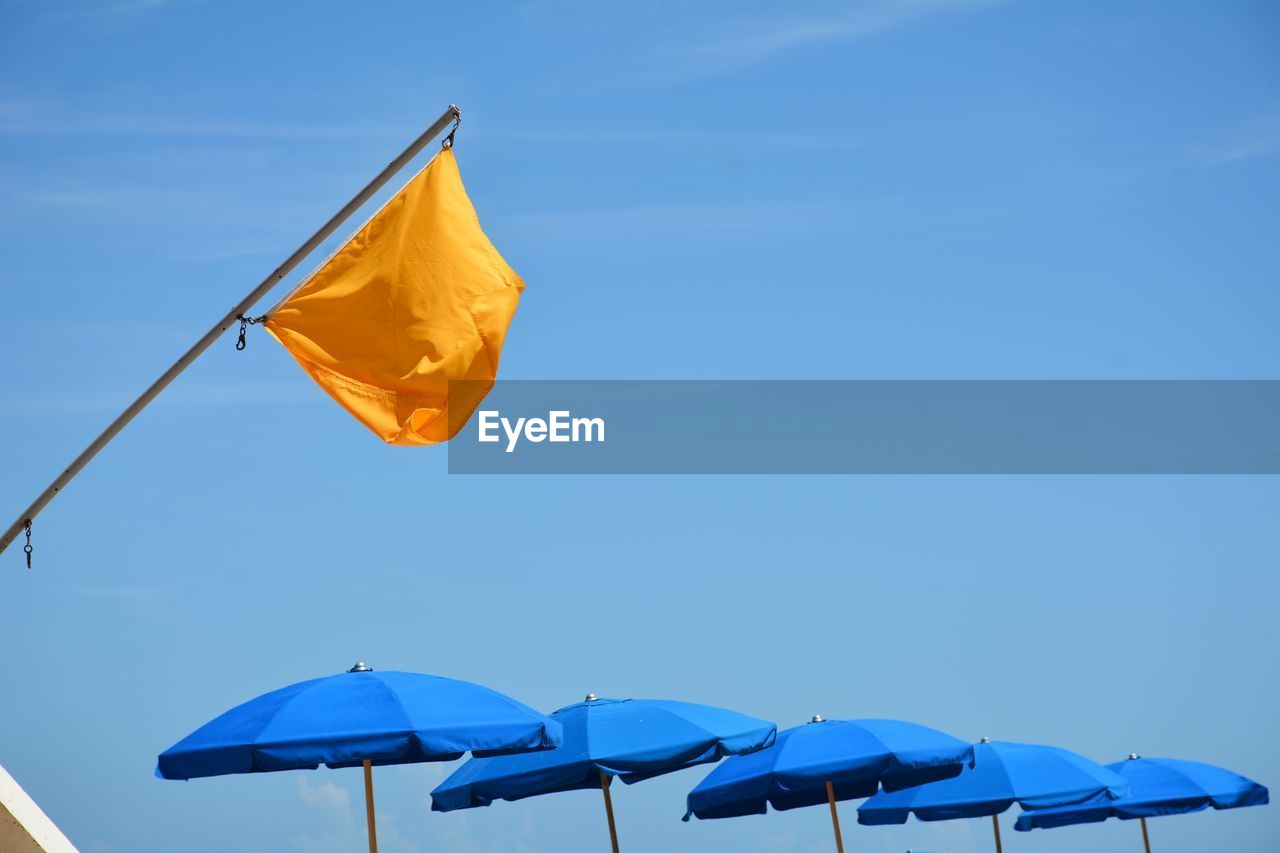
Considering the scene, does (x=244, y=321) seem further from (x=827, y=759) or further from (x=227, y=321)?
(x=827, y=759)

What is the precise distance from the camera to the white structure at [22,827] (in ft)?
23.5

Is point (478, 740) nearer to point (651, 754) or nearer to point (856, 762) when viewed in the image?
point (651, 754)

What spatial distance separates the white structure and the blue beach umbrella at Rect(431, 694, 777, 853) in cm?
390

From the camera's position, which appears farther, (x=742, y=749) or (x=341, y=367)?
(x=742, y=749)

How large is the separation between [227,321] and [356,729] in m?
2.54

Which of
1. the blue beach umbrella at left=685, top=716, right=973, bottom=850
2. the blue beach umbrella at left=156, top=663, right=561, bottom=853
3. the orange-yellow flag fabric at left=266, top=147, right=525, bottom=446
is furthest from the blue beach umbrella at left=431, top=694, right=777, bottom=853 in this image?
the orange-yellow flag fabric at left=266, top=147, right=525, bottom=446

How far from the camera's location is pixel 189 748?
8438mm

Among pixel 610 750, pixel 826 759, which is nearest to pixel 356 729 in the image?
pixel 610 750

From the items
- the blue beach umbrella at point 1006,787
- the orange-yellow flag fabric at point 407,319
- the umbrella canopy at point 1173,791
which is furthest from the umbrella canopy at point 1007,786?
the orange-yellow flag fabric at point 407,319

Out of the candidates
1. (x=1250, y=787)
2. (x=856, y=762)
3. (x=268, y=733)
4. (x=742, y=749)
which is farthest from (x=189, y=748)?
(x=1250, y=787)

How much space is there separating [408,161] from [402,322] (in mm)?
846

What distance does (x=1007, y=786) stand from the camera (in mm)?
13570

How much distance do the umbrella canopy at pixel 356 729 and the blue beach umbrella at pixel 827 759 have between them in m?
3.07

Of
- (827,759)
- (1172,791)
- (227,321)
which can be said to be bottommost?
(1172,791)
